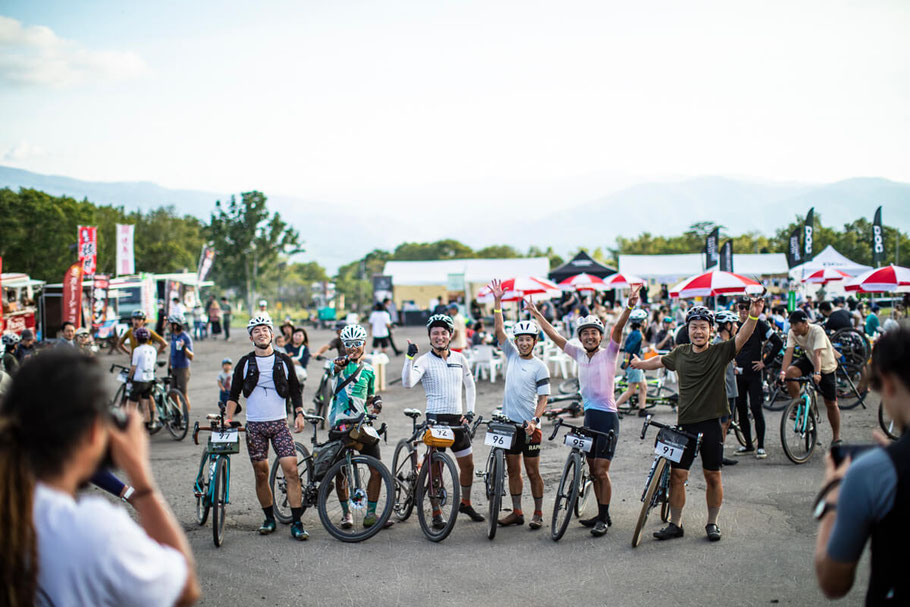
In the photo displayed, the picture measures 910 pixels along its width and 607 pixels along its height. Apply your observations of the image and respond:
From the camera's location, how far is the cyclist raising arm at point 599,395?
6.69 metres

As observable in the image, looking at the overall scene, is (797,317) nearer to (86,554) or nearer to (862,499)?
(862,499)

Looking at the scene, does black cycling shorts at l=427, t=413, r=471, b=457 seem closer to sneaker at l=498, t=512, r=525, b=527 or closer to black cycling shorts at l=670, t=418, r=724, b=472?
sneaker at l=498, t=512, r=525, b=527

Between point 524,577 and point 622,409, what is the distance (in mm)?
7694

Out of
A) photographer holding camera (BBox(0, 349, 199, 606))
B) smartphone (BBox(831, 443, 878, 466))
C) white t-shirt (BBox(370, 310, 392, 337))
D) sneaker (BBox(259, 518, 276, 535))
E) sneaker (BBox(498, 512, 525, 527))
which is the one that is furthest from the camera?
white t-shirt (BBox(370, 310, 392, 337))

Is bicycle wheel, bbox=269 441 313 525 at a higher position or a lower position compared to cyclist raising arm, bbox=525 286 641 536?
lower

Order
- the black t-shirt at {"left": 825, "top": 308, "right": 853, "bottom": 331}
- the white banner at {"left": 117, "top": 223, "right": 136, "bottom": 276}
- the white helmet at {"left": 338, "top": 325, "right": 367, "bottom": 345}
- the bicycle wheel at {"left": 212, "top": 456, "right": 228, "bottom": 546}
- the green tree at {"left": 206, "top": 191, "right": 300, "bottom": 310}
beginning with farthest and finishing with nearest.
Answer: the green tree at {"left": 206, "top": 191, "right": 300, "bottom": 310}
the white banner at {"left": 117, "top": 223, "right": 136, "bottom": 276}
the black t-shirt at {"left": 825, "top": 308, "right": 853, "bottom": 331}
the white helmet at {"left": 338, "top": 325, "right": 367, "bottom": 345}
the bicycle wheel at {"left": 212, "top": 456, "right": 228, "bottom": 546}

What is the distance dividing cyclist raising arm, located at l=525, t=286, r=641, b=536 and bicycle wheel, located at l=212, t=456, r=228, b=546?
10.9ft

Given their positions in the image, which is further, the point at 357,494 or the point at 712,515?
the point at 357,494

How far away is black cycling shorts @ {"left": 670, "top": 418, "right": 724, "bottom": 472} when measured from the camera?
20.8 feet

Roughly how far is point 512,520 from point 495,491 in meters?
0.63

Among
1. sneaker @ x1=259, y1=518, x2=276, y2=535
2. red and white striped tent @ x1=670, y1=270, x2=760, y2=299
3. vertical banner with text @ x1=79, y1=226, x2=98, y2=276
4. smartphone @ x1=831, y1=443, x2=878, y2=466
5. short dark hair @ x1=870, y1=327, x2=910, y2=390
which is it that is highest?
vertical banner with text @ x1=79, y1=226, x2=98, y2=276

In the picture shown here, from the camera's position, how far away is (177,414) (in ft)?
38.1

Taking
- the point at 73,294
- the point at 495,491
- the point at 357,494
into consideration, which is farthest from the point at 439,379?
the point at 73,294

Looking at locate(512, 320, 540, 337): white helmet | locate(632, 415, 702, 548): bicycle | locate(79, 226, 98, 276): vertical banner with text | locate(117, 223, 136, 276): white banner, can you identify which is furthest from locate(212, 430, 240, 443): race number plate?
locate(117, 223, 136, 276): white banner
